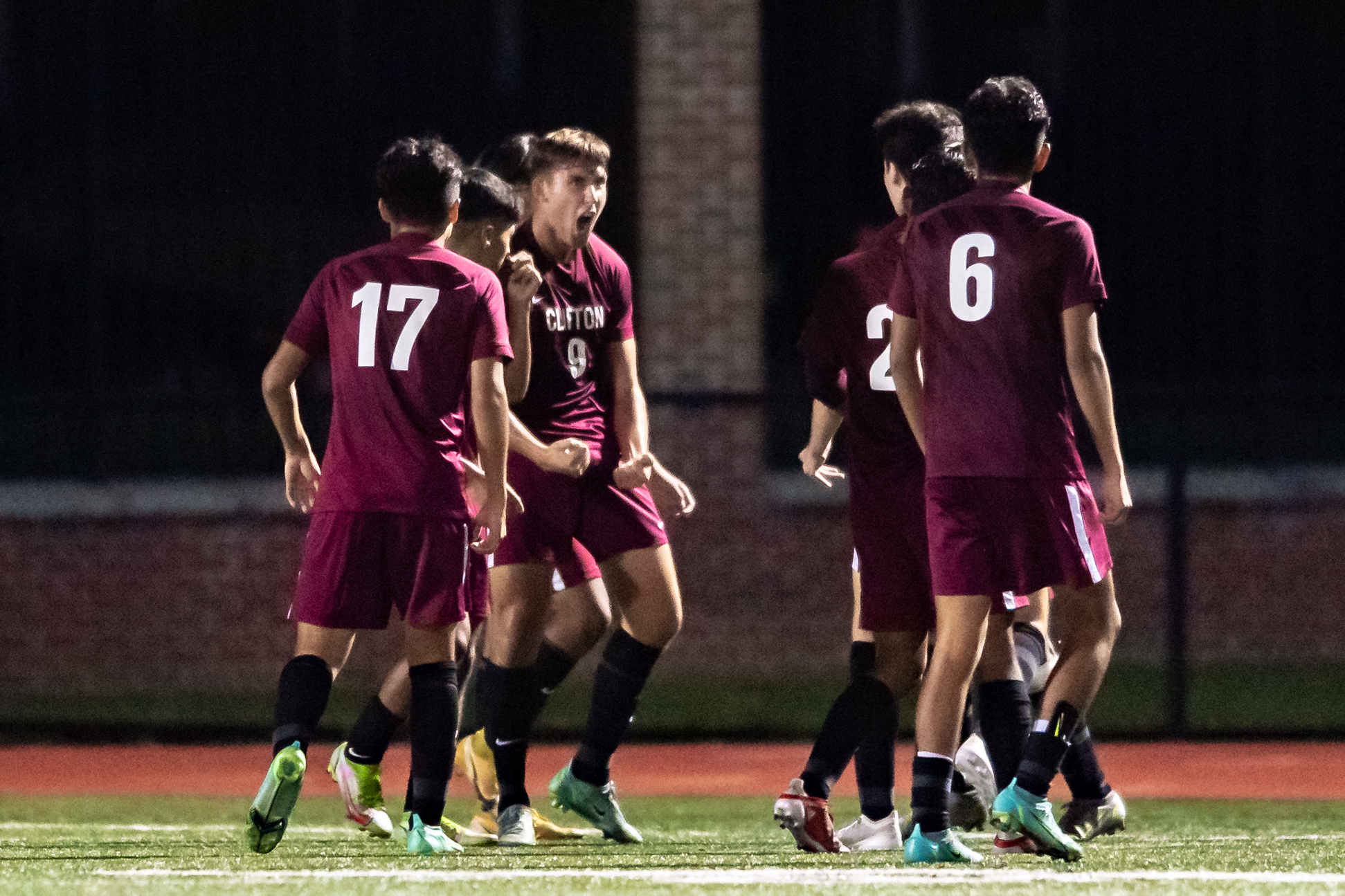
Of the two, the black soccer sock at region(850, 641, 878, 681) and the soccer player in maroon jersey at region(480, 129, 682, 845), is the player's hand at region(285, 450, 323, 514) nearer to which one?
the soccer player in maroon jersey at region(480, 129, 682, 845)

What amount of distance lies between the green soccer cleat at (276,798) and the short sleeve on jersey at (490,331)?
40.7 inches

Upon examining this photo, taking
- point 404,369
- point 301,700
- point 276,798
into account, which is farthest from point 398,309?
point 276,798

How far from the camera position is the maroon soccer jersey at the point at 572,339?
5.85 meters

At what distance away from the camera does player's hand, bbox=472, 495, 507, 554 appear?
16.5 ft

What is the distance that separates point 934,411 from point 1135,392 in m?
9.79

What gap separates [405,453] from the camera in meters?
5.00

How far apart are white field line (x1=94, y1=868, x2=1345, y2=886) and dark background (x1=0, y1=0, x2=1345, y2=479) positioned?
9.50 m

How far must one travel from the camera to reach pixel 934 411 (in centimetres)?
494

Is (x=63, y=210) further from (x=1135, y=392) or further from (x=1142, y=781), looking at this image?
(x=1142, y=781)

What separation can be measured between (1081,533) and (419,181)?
5.83ft

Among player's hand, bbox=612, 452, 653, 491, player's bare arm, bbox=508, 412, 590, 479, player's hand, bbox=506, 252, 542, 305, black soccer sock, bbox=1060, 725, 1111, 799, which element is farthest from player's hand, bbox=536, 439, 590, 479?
black soccer sock, bbox=1060, 725, 1111, 799

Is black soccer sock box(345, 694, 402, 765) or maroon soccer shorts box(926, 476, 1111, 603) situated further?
black soccer sock box(345, 694, 402, 765)

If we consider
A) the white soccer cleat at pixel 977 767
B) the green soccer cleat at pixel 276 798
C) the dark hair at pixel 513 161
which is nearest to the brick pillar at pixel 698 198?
the dark hair at pixel 513 161

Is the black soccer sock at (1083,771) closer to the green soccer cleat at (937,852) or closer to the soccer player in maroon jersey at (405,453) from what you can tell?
the green soccer cleat at (937,852)
